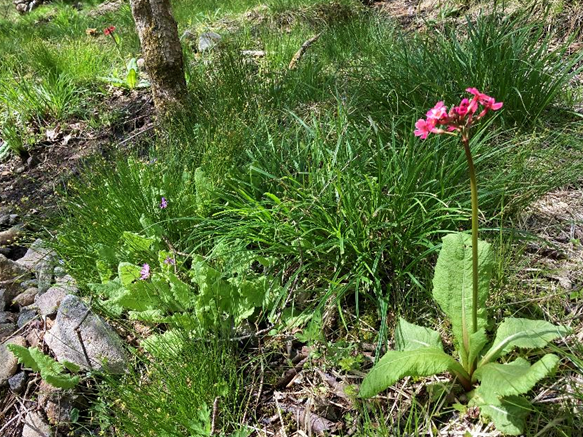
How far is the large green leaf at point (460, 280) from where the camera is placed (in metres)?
1.49

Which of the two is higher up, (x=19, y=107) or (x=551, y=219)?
(x=19, y=107)

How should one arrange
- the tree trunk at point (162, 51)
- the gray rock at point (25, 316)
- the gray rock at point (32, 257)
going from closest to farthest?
the gray rock at point (25, 316) → the gray rock at point (32, 257) → the tree trunk at point (162, 51)

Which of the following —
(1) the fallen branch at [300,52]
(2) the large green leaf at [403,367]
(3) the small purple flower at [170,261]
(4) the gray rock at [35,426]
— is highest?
(1) the fallen branch at [300,52]

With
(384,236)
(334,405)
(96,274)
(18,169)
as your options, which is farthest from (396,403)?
(18,169)

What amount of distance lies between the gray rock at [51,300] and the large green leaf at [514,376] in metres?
1.88

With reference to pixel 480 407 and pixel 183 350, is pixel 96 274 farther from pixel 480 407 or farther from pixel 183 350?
pixel 480 407

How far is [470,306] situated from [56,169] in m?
3.43

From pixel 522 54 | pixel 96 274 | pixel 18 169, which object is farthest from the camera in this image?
pixel 18 169

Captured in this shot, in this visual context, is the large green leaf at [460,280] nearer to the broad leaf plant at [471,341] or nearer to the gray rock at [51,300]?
the broad leaf plant at [471,341]

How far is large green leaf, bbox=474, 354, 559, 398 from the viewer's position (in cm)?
118

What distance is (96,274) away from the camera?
232 centimetres

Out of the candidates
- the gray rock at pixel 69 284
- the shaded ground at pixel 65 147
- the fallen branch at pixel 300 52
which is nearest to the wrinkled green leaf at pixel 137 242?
the gray rock at pixel 69 284

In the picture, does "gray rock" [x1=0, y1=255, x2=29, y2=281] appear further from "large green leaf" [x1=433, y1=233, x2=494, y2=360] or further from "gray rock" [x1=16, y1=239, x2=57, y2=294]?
"large green leaf" [x1=433, y1=233, x2=494, y2=360]

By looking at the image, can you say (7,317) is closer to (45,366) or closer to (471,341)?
(45,366)
